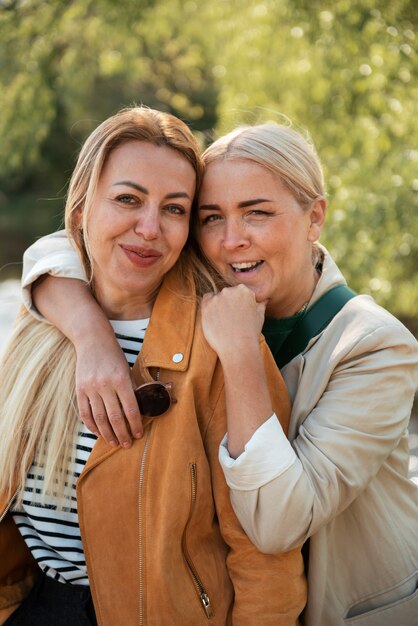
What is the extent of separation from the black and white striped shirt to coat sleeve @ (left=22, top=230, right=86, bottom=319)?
52 cm

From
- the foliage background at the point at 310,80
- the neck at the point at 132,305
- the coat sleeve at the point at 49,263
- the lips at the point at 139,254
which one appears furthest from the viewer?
Answer: the foliage background at the point at 310,80

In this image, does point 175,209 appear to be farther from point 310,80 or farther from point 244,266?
point 310,80

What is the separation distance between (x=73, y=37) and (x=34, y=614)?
23.1 ft

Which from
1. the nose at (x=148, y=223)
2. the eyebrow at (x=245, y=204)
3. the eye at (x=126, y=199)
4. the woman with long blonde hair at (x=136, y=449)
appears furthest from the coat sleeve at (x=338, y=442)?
the eye at (x=126, y=199)

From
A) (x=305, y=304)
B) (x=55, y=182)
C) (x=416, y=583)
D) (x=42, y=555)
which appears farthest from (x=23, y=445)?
(x=55, y=182)

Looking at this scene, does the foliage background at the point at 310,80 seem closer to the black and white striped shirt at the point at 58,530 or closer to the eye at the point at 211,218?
the eye at the point at 211,218

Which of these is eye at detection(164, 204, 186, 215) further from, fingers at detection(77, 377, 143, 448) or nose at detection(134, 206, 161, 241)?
fingers at detection(77, 377, 143, 448)

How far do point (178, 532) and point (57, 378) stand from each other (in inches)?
25.2

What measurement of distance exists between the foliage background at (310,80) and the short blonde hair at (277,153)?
1397 mm

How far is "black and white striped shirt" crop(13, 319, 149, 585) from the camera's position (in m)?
2.26

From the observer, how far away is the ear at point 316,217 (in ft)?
8.71

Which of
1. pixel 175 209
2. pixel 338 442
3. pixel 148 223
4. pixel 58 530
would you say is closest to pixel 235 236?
pixel 175 209

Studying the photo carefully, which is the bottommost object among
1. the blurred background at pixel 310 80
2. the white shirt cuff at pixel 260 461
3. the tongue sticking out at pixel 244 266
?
the white shirt cuff at pixel 260 461

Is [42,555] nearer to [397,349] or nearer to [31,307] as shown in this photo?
[31,307]
